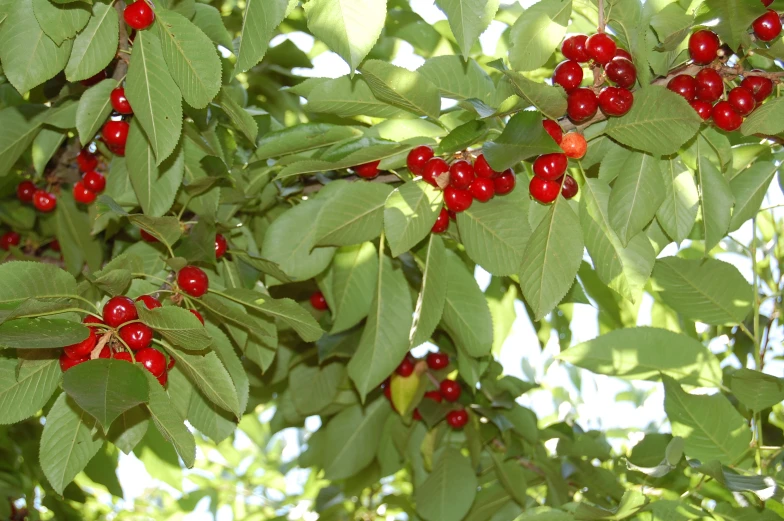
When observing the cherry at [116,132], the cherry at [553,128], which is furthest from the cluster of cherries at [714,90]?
the cherry at [116,132]

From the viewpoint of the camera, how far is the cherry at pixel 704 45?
1.45 m

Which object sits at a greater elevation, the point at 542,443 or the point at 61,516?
the point at 542,443

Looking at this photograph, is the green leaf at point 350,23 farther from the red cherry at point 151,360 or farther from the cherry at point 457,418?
the cherry at point 457,418

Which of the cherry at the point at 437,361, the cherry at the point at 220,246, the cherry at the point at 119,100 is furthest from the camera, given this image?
the cherry at the point at 437,361

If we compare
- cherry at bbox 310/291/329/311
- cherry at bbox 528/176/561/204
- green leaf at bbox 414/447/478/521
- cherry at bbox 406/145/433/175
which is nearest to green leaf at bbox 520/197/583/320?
cherry at bbox 528/176/561/204

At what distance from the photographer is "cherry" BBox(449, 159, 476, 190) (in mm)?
1520

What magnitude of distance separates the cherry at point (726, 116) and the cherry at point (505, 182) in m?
0.39

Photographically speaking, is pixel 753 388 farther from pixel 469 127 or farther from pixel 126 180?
pixel 126 180

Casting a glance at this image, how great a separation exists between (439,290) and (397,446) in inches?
39.8

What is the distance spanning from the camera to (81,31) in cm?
152

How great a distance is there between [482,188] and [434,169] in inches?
4.2

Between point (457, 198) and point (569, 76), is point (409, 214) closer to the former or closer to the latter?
point (457, 198)

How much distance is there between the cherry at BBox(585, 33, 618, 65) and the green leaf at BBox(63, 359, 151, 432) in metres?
0.97

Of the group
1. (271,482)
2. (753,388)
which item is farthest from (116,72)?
(271,482)
